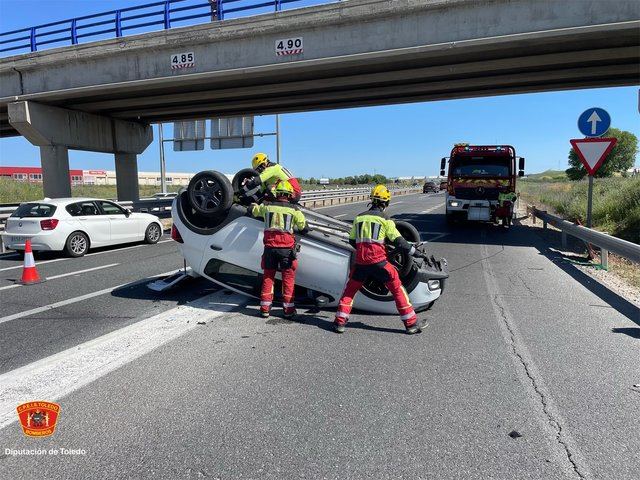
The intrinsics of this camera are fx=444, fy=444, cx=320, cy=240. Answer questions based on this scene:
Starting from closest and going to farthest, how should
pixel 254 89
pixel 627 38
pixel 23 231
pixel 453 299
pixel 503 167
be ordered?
pixel 453 299, pixel 23 231, pixel 627 38, pixel 503 167, pixel 254 89

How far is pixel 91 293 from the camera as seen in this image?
6824 mm

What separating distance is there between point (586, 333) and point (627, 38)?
10376 mm

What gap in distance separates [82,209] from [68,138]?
11.0 metres

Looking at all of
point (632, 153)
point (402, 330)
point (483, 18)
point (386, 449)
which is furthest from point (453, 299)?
point (632, 153)

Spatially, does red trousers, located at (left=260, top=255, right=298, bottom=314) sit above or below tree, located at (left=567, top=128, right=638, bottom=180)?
below

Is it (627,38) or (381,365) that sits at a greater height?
(627,38)

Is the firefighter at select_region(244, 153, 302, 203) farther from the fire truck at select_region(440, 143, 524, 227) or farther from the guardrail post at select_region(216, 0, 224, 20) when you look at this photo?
the guardrail post at select_region(216, 0, 224, 20)

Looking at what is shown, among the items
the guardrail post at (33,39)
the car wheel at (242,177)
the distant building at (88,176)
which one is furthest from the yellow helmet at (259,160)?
the distant building at (88,176)

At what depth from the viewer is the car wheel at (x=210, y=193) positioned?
19.4 feet

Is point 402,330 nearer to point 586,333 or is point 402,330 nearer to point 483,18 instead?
point 586,333

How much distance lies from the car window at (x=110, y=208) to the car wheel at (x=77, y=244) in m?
1.04

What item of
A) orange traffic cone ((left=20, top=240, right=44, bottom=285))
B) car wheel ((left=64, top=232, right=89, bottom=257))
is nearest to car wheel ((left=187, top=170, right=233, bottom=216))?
orange traffic cone ((left=20, top=240, right=44, bottom=285))

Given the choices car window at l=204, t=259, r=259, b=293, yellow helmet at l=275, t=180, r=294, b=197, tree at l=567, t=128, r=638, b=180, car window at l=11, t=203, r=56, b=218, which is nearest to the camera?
yellow helmet at l=275, t=180, r=294, b=197

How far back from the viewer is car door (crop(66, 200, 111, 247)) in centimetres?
1064
